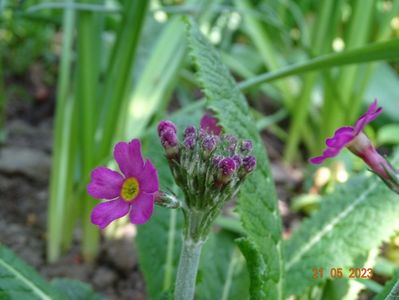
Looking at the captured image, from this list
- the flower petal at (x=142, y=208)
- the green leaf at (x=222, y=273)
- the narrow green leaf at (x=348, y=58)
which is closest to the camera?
the flower petal at (x=142, y=208)

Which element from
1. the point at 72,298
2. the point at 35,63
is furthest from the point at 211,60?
the point at 35,63

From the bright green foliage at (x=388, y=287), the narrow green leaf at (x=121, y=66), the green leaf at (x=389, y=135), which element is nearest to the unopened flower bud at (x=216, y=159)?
the bright green foliage at (x=388, y=287)

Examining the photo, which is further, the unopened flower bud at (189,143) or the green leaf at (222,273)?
the green leaf at (222,273)

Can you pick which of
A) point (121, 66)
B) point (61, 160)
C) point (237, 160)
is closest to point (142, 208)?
point (237, 160)

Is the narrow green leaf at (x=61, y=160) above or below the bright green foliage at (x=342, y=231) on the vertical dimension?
above

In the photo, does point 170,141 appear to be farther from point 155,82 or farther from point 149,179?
point 155,82

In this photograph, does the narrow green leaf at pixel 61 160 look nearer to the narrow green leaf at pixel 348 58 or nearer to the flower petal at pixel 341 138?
the narrow green leaf at pixel 348 58
